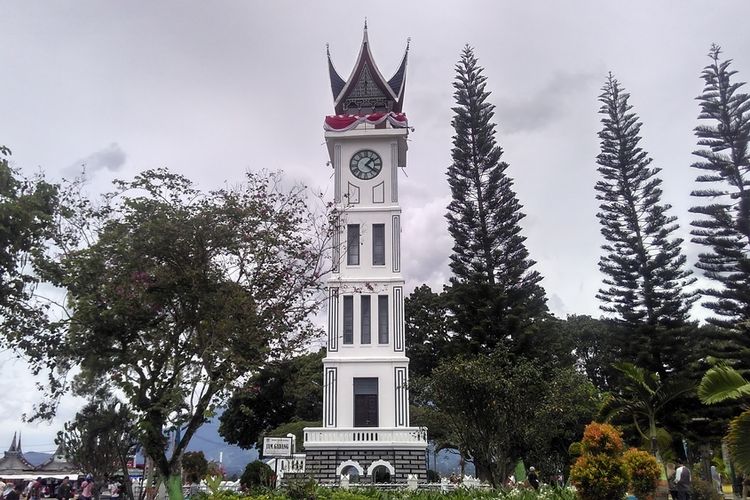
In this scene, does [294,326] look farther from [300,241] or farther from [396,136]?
[396,136]

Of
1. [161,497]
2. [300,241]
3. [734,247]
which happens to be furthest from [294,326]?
[734,247]

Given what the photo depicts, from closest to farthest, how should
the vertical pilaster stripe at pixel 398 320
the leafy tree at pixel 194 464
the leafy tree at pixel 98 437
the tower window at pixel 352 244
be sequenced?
the leafy tree at pixel 98 437 < the vertical pilaster stripe at pixel 398 320 < the tower window at pixel 352 244 < the leafy tree at pixel 194 464

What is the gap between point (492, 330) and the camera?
23.4m

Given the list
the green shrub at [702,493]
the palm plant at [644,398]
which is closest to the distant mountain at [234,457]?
the green shrub at [702,493]

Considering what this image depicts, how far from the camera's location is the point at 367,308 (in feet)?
70.8

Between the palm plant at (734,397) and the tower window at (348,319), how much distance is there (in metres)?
13.3

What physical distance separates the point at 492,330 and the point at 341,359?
5.71 m

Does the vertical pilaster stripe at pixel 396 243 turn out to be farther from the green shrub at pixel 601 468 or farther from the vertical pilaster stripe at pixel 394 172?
the green shrub at pixel 601 468

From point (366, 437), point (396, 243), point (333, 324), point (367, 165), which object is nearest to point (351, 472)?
point (366, 437)

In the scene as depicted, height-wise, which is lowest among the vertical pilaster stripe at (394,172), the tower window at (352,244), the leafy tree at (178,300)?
the leafy tree at (178,300)

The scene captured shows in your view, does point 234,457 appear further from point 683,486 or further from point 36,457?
point 683,486

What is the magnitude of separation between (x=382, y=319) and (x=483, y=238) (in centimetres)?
559

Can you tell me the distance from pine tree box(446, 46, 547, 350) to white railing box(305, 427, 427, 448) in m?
4.55

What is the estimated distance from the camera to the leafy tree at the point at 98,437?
14.9m
